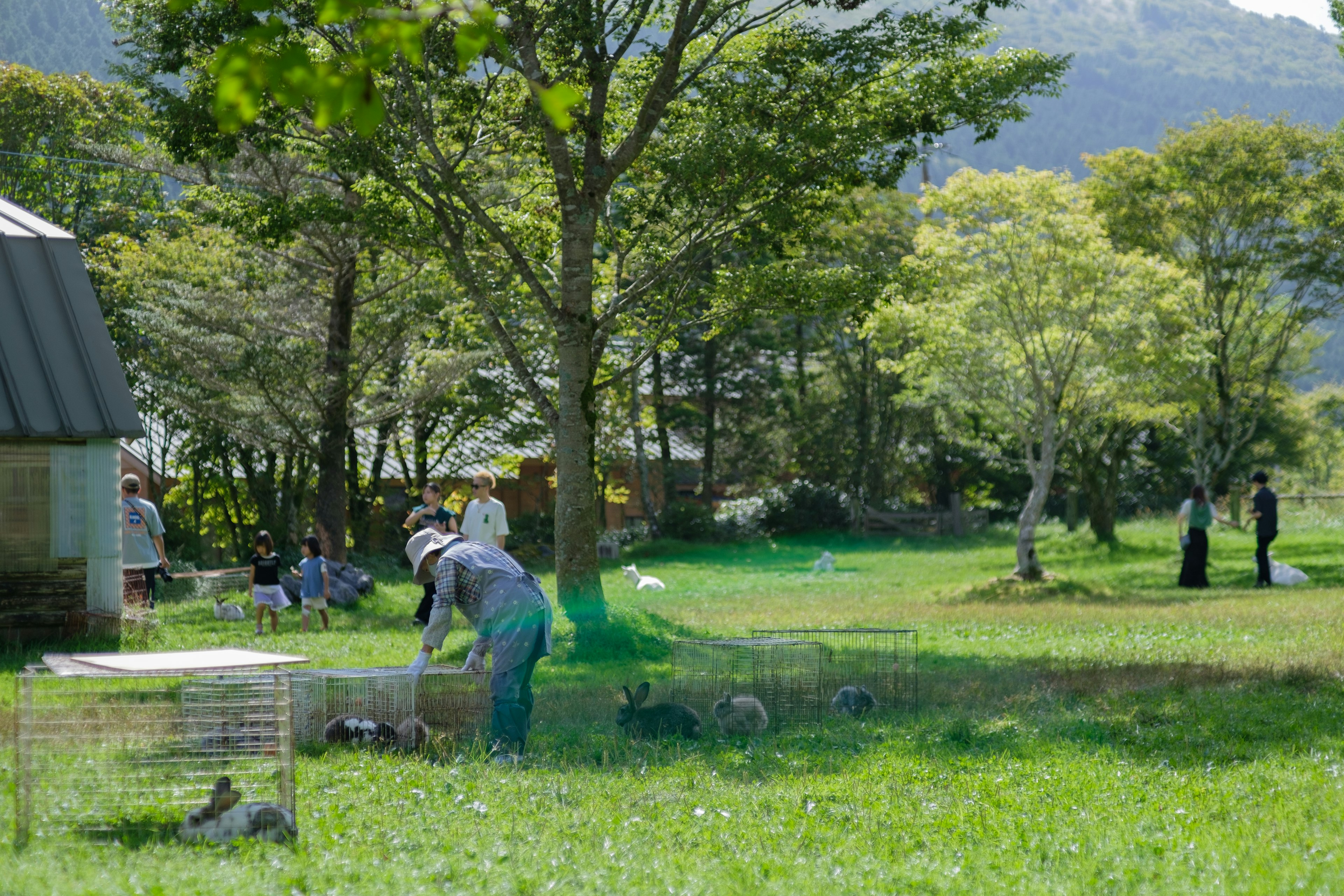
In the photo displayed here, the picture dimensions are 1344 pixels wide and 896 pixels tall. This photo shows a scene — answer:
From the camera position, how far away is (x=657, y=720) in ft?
27.2

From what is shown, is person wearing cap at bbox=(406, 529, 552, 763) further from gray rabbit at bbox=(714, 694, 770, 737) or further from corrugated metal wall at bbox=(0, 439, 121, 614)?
corrugated metal wall at bbox=(0, 439, 121, 614)

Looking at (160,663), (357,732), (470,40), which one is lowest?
(357,732)

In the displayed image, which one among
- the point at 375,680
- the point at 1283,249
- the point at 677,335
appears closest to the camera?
the point at 375,680

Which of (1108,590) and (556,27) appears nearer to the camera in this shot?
(556,27)

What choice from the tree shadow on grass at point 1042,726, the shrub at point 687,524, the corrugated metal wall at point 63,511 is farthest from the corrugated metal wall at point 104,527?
the shrub at point 687,524

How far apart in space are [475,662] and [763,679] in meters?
2.36

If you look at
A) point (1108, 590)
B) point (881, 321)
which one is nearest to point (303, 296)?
point (881, 321)

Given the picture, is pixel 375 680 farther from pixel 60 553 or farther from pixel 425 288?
pixel 425 288

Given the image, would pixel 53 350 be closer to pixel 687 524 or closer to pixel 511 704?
pixel 511 704

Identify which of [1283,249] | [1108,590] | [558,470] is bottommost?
[1108,590]

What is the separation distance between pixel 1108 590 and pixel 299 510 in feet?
64.2

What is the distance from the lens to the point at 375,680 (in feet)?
26.2

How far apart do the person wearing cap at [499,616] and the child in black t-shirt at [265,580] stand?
25.6 ft

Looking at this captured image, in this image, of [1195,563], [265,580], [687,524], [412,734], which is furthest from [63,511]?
[687,524]
